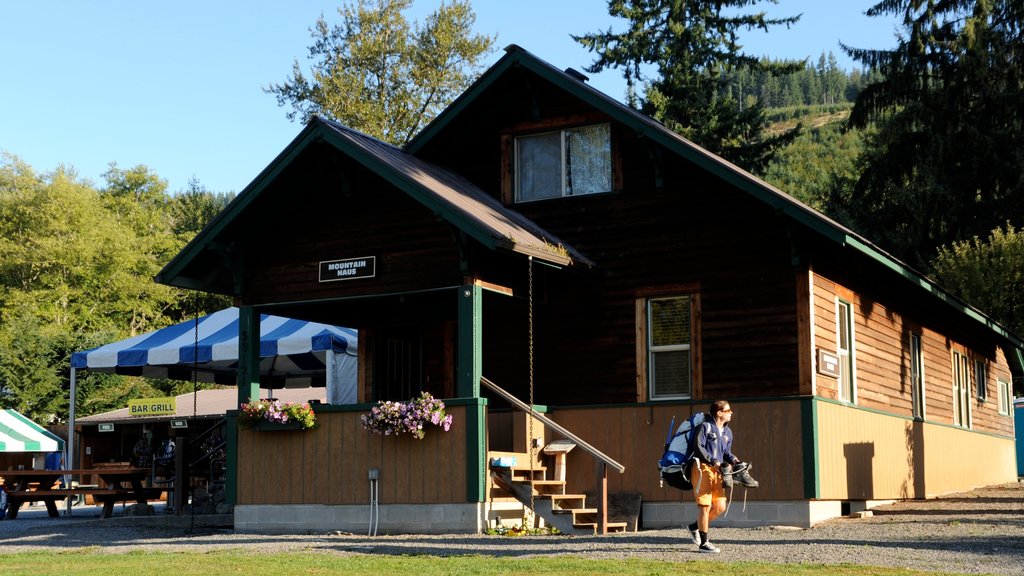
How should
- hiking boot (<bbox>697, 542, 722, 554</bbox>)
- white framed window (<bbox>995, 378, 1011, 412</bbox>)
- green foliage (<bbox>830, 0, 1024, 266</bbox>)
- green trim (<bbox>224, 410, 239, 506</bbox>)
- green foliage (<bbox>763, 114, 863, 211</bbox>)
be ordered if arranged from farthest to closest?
green foliage (<bbox>763, 114, 863, 211</bbox>)
green foliage (<bbox>830, 0, 1024, 266</bbox>)
white framed window (<bbox>995, 378, 1011, 412</bbox>)
green trim (<bbox>224, 410, 239, 506</bbox>)
hiking boot (<bbox>697, 542, 722, 554</bbox>)

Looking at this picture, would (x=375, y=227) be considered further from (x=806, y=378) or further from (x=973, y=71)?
(x=973, y=71)

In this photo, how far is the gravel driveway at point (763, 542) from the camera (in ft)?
40.4

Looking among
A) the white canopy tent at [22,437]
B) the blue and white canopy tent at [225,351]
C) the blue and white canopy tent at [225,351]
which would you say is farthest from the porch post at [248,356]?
the white canopy tent at [22,437]

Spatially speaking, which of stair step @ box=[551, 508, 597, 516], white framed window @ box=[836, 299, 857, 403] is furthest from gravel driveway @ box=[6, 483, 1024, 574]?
white framed window @ box=[836, 299, 857, 403]

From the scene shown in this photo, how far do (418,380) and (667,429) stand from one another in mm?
4891

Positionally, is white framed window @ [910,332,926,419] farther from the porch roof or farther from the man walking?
the man walking

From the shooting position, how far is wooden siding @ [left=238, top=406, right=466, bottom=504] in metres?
16.3

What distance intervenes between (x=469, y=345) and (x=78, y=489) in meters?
10.3

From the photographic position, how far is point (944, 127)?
39.3 m

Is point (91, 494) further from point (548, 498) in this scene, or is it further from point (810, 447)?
point (810, 447)

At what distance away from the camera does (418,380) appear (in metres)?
20.2

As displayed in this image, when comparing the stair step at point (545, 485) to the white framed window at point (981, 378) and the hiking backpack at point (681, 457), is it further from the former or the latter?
the white framed window at point (981, 378)

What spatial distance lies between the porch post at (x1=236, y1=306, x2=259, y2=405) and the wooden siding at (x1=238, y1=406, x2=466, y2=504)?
0.63 m

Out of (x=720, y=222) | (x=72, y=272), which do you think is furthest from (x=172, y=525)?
(x=72, y=272)
